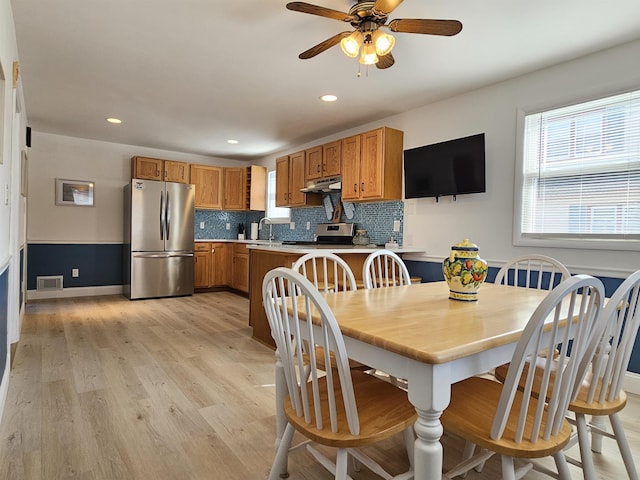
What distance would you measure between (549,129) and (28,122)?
5.72 metres

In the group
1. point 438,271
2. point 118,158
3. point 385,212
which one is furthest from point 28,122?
point 438,271

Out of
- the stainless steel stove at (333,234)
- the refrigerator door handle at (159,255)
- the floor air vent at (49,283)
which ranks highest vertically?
the stainless steel stove at (333,234)

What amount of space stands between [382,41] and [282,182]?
364 cm

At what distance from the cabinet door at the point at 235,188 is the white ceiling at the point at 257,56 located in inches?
79.8

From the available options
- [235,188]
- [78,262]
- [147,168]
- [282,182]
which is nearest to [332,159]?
[282,182]

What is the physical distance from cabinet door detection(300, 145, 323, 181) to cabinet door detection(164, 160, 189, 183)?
231 cm

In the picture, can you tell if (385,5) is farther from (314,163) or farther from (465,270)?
(314,163)

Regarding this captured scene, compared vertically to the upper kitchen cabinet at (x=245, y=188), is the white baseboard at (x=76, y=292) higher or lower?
lower

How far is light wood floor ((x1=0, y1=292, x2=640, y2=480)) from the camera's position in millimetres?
1710

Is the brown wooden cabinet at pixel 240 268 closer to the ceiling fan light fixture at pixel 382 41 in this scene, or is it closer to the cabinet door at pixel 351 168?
the cabinet door at pixel 351 168

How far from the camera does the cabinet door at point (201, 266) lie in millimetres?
6168

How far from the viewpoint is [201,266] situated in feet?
20.4

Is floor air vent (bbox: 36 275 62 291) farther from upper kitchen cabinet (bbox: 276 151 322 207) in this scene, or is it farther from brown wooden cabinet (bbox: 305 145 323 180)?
brown wooden cabinet (bbox: 305 145 323 180)

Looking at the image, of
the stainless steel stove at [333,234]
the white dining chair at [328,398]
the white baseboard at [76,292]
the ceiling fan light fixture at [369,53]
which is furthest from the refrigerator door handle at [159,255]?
the white dining chair at [328,398]
